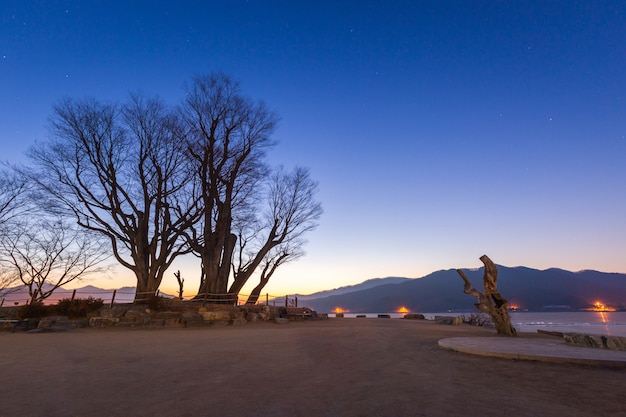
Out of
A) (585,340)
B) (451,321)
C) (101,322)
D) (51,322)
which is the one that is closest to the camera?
(585,340)

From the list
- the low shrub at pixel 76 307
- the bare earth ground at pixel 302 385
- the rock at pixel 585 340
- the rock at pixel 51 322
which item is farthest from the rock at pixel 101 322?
the rock at pixel 585 340

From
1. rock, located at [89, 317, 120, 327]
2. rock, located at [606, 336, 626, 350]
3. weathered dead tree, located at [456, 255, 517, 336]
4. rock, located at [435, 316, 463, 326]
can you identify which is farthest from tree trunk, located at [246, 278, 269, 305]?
rock, located at [606, 336, 626, 350]

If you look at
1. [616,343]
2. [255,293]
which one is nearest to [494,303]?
[616,343]

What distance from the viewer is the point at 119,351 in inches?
339

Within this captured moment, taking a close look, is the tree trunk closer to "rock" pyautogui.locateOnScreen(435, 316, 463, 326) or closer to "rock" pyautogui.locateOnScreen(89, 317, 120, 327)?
"rock" pyautogui.locateOnScreen(89, 317, 120, 327)

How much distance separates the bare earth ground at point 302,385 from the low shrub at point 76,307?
1224cm

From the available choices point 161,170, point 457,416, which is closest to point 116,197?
point 161,170

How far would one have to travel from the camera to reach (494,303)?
1235cm

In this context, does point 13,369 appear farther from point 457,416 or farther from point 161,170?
point 161,170

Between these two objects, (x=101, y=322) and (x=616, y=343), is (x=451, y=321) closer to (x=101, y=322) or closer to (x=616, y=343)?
(x=616, y=343)

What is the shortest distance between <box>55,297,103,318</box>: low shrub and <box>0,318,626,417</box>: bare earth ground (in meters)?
12.2

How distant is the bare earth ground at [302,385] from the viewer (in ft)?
12.7

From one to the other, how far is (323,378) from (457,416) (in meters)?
2.29

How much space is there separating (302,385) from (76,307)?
18.6 m
